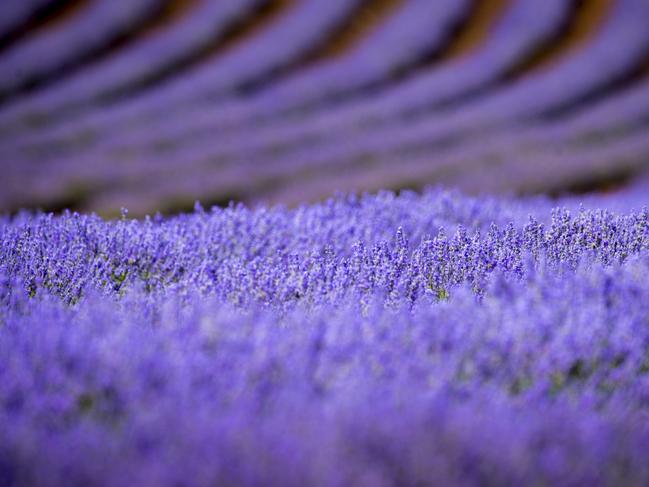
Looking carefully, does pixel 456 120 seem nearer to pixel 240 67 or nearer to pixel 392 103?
pixel 392 103

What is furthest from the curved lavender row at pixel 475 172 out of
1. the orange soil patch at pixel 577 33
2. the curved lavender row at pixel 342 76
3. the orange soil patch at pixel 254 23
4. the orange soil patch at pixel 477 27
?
the orange soil patch at pixel 254 23

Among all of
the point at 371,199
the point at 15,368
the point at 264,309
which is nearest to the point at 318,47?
the point at 371,199

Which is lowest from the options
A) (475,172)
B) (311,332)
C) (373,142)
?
(311,332)

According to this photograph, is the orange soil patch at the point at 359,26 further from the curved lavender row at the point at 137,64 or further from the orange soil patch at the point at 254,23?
the curved lavender row at the point at 137,64

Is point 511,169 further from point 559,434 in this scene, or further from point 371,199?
point 559,434

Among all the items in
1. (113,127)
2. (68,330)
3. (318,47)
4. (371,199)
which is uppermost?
(318,47)

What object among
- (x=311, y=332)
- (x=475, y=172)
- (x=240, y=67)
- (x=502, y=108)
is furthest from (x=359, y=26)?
(x=311, y=332)
